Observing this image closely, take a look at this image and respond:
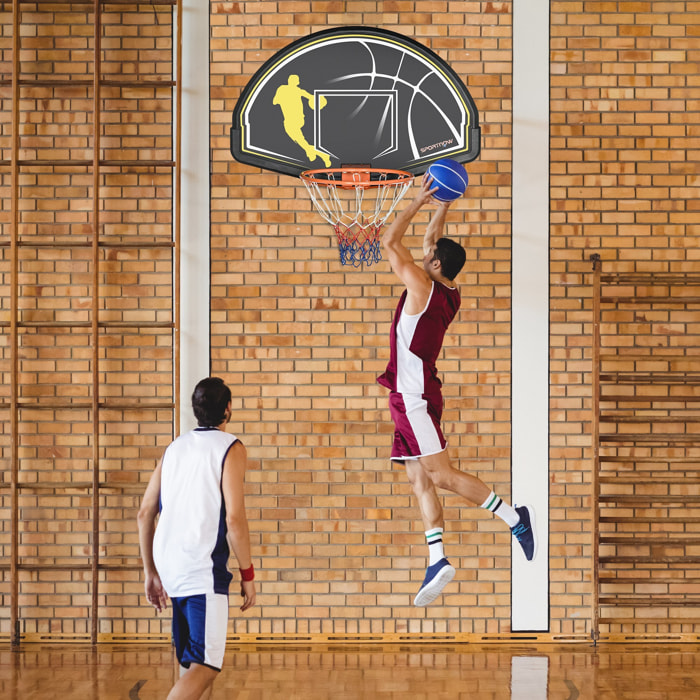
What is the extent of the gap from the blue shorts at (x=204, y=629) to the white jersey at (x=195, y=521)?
0.03 metres

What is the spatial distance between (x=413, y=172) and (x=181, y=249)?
4.99 ft

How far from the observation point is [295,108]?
16.1 ft

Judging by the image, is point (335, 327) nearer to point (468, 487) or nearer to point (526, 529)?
point (468, 487)

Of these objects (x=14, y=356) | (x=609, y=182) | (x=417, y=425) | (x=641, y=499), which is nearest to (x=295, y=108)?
(x=609, y=182)

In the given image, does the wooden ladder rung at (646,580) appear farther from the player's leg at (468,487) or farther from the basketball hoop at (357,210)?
the basketball hoop at (357,210)

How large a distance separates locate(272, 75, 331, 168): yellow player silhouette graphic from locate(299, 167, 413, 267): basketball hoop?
5.8 inches

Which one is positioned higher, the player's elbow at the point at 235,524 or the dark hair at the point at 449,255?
the dark hair at the point at 449,255

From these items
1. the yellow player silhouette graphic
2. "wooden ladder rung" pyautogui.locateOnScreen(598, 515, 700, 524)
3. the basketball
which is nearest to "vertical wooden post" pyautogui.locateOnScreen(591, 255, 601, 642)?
"wooden ladder rung" pyautogui.locateOnScreen(598, 515, 700, 524)

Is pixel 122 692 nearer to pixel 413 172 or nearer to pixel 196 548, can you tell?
pixel 196 548

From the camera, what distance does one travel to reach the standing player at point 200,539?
2.88 meters

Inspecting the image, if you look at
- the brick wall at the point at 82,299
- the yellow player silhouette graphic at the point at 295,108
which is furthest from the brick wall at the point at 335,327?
the brick wall at the point at 82,299

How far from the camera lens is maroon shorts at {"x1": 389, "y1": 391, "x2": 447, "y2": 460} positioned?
399 cm

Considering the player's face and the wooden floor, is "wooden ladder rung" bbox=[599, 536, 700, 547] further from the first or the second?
the player's face

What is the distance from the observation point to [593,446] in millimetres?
4797
